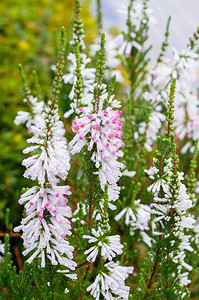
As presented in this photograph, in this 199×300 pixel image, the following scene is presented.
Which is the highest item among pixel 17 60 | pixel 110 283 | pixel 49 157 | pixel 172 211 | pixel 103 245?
pixel 17 60

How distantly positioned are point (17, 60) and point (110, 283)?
10.3ft

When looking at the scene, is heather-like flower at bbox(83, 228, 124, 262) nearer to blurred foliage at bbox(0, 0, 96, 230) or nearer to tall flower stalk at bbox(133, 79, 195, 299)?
tall flower stalk at bbox(133, 79, 195, 299)

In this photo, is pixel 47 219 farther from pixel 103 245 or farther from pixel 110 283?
pixel 110 283

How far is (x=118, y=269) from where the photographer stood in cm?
140

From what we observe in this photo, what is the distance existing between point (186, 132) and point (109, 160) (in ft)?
5.80

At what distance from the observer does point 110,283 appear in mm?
1339

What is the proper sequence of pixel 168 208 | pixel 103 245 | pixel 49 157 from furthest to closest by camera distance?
pixel 168 208 → pixel 103 245 → pixel 49 157

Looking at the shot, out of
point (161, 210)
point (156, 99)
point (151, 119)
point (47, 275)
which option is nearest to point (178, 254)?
point (161, 210)

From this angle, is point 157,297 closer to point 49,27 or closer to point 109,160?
point 109,160

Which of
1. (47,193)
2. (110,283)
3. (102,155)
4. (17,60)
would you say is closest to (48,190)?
(47,193)

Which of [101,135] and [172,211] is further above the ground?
[101,135]

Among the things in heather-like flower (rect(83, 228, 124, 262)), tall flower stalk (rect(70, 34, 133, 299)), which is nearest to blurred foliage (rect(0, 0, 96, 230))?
tall flower stalk (rect(70, 34, 133, 299))

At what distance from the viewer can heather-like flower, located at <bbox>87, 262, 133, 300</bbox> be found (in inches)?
53.1

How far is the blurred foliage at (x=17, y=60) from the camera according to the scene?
3391 mm
